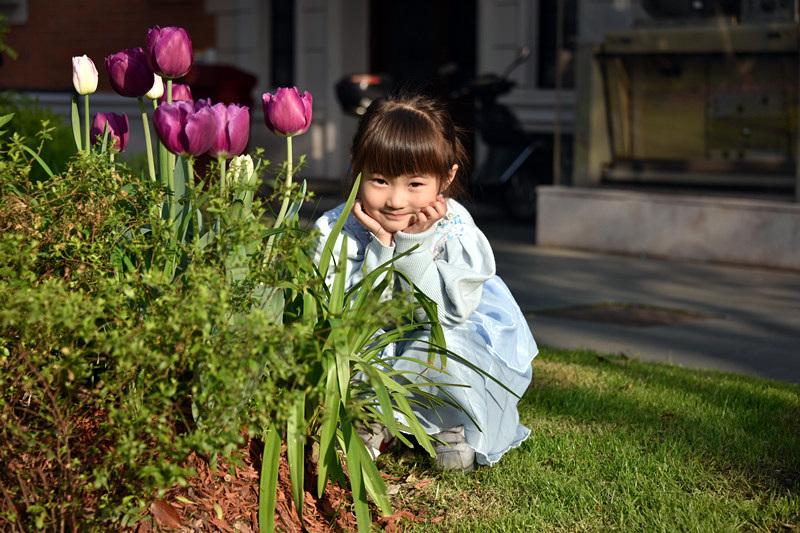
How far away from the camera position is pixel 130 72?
2465mm

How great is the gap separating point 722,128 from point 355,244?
5.19m

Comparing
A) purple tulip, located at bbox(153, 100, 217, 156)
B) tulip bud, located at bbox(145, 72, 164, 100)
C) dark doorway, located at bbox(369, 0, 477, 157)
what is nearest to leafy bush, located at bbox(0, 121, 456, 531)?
purple tulip, located at bbox(153, 100, 217, 156)

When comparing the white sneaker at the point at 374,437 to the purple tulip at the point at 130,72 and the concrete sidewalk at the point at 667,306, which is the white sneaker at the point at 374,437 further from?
the concrete sidewalk at the point at 667,306

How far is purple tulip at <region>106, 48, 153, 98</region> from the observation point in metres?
2.46

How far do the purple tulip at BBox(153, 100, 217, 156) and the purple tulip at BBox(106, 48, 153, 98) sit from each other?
40 centimetres

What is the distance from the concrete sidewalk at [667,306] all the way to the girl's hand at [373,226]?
2.05 metres

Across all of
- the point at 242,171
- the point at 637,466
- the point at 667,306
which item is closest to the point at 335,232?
the point at 242,171

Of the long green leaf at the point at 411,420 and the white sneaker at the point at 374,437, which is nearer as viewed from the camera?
the long green leaf at the point at 411,420

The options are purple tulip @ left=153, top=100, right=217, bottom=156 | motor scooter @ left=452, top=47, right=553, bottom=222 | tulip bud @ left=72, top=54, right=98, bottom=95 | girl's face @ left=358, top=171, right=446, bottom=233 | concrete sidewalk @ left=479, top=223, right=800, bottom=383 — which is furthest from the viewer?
motor scooter @ left=452, top=47, right=553, bottom=222

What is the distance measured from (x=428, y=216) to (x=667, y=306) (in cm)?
334

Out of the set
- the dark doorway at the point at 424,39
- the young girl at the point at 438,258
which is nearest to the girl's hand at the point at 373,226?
the young girl at the point at 438,258

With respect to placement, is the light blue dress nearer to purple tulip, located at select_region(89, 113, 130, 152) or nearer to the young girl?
the young girl

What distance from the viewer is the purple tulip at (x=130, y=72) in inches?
96.8

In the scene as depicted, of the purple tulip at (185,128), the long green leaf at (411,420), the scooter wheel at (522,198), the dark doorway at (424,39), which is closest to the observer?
the purple tulip at (185,128)
